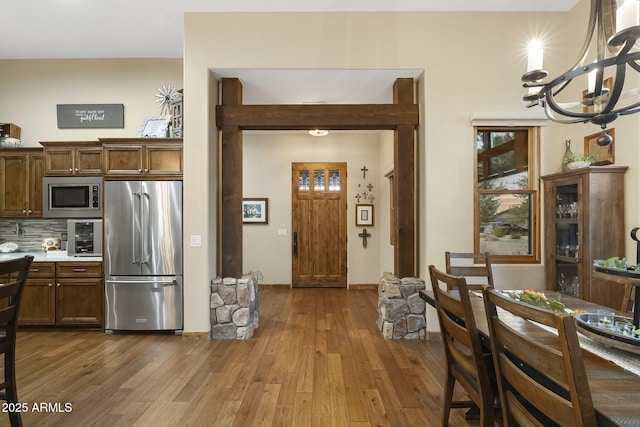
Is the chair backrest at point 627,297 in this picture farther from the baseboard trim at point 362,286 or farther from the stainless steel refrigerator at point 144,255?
the baseboard trim at point 362,286

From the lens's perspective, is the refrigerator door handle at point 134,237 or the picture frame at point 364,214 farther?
the picture frame at point 364,214

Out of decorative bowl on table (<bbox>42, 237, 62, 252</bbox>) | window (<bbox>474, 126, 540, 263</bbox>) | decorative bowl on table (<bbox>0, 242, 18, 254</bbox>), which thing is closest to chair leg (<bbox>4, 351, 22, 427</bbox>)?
decorative bowl on table (<bbox>42, 237, 62, 252</bbox>)

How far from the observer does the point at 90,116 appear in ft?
14.9

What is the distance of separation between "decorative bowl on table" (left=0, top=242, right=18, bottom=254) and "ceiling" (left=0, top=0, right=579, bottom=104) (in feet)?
8.55

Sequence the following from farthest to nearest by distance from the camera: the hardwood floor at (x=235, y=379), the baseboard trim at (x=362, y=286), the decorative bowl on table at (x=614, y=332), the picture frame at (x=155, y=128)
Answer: the baseboard trim at (x=362, y=286), the picture frame at (x=155, y=128), the hardwood floor at (x=235, y=379), the decorative bowl on table at (x=614, y=332)

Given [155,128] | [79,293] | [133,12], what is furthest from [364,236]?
[133,12]

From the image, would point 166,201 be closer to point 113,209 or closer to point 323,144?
point 113,209

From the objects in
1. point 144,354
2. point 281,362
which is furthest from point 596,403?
point 144,354

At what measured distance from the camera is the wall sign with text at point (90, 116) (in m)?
4.54

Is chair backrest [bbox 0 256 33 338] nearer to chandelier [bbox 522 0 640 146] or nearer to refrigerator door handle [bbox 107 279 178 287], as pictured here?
refrigerator door handle [bbox 107 279 178 287]

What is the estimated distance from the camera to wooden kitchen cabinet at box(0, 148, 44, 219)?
166 inches

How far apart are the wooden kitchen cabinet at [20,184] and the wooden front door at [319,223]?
12.8 feet

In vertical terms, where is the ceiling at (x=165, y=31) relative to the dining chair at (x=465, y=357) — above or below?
above

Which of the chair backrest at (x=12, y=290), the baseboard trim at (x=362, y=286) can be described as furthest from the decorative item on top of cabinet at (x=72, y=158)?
the baseboard trim at (x=362, y=286)
